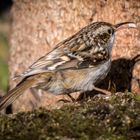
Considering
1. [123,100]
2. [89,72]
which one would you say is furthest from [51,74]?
[123,100]

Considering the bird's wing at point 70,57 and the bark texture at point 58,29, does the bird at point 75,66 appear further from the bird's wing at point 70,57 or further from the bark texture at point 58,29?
the bark texture at point 58,29

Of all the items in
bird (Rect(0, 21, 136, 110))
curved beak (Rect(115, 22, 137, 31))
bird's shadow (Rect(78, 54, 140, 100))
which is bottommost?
bird's shadow (Rect(78, 54, 140, 100))

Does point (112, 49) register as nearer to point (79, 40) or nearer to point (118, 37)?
point (118, 37)

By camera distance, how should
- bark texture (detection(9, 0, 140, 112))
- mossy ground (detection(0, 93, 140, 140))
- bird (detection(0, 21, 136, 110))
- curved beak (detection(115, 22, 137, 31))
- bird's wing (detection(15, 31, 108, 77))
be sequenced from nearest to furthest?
1. mossy ground (detection(0, 93, 140, 140))
2. bird (detection(0, 21, 136, 110))
3. bird's wing (detection(15, 31, 108, 77))
4. curved beak (detection(115, 22, 137, 31))
5. bark texture (detection(9, 0, 140, 112))

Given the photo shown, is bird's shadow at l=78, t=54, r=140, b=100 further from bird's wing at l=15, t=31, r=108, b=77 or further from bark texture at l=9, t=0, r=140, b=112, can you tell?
bird's wing at l=15, t=31, r=108, b=77

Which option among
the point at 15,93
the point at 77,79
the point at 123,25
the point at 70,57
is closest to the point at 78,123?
the point at 15,93

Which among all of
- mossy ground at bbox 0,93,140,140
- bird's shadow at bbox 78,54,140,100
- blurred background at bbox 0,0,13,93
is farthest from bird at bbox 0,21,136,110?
blurred background at bbox 0,0,13,93

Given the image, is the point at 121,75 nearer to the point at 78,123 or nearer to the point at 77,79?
the point at 77,79
